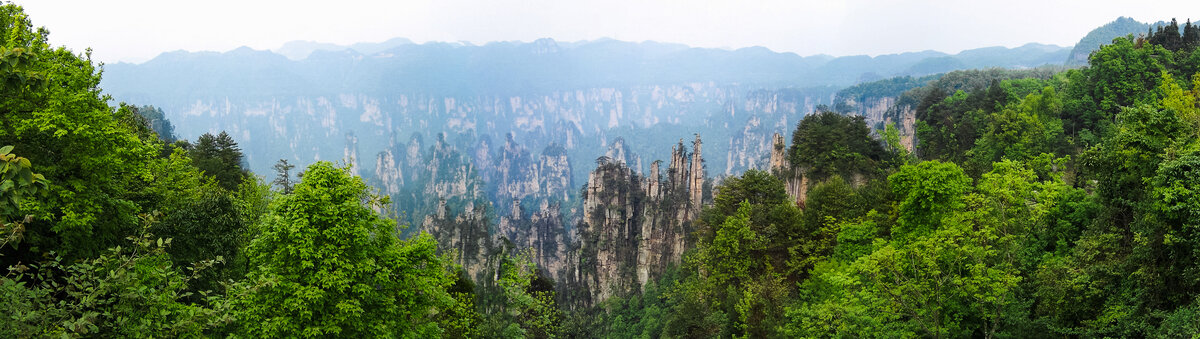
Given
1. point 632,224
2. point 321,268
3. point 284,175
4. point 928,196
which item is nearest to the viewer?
point 321,268

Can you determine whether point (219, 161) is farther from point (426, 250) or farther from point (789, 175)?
point (789, 175)

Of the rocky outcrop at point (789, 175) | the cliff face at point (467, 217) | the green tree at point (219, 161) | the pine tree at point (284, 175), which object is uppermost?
the green tree at point (219, 161)

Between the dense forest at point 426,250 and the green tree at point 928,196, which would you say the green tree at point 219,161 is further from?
the green tree at point 928,196

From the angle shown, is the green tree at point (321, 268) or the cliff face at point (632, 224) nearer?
the green tree at point (321, 268)

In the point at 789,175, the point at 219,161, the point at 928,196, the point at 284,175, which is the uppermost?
the point at 219,161

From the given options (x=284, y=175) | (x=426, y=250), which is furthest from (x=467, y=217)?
(x=426, y=250)

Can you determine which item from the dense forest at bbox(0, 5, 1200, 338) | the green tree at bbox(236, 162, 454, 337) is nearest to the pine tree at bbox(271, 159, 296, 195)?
the dense forest at bbox(0, 5, 1200, 338)

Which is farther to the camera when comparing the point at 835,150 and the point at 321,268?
the point at 835,150

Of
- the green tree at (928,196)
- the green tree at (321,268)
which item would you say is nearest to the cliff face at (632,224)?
the green tree at (928,196)
